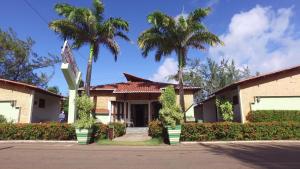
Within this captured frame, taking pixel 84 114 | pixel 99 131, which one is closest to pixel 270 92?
pixel 99 131

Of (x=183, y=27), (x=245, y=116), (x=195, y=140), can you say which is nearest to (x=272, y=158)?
(x=195, y=140)

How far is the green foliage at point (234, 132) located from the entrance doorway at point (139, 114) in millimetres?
10569

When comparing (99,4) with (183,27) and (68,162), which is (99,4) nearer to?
(183,27)

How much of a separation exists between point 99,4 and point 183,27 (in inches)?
260

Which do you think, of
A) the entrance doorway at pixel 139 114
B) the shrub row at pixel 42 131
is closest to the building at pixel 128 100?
the entrance doorway at pixel 139 114

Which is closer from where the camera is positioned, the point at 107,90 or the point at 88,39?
the point at 88,39

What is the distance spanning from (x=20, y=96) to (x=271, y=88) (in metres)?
19.1

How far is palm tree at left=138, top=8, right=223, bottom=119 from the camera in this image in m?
18.8

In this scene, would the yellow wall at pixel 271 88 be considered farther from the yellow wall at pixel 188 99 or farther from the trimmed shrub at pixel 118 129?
the trimmed shrub at pixel 118 129

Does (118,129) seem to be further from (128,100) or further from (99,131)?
(128,100)

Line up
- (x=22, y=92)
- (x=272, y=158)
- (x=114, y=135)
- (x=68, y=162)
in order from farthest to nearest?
(x=22, y=92) < (x=114, y=135) < (x=272, y=158) < (x=68, y=162)

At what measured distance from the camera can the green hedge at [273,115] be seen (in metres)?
18.2

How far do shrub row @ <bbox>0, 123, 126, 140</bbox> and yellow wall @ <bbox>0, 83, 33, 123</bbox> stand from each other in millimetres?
4814

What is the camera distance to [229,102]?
21234 millimetres
